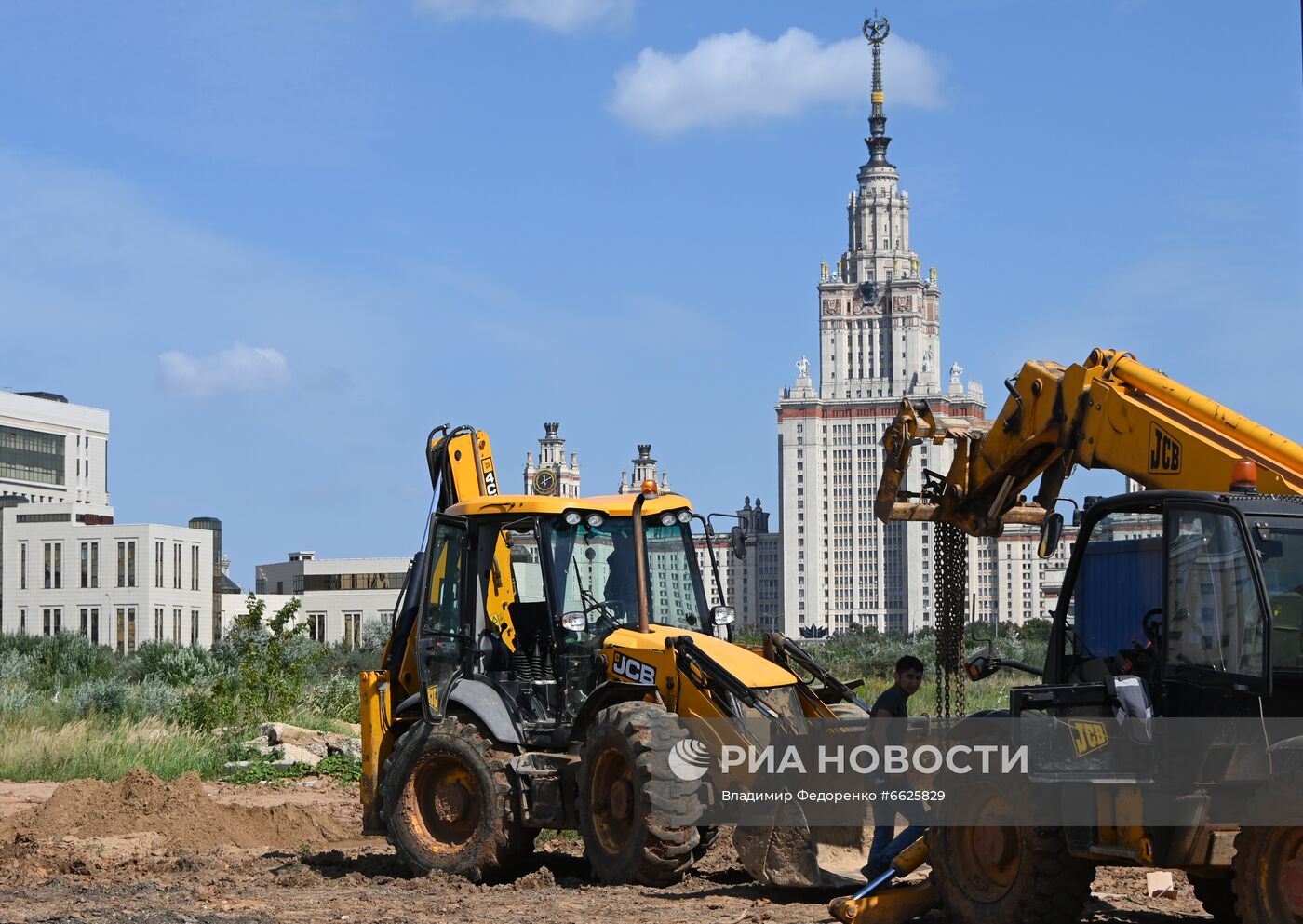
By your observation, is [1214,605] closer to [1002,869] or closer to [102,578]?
[1002,869]

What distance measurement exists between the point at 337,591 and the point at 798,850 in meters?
102

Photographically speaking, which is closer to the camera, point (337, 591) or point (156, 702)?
point (156, 702)

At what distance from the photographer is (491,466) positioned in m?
16.5

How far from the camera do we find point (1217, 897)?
1060cm

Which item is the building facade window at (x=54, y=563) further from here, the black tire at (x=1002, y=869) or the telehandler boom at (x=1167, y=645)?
the black tire at (x=1002, y=869)

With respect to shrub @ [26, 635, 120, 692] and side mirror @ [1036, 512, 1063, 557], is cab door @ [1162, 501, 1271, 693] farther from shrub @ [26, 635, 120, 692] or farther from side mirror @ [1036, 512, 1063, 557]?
shrub @ [26, 635, 120, 692]

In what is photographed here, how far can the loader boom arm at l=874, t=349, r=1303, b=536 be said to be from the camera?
433 inches

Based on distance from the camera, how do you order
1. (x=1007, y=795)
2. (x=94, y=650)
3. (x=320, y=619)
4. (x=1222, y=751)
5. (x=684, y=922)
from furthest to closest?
(x=320, y=619) → (x=94, y=650) → (x=684, y=922) → (x=1007, y=795) → (x=1222, y=751)

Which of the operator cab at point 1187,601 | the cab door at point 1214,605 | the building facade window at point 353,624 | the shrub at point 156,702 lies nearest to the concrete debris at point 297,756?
the shrub at point 156,702

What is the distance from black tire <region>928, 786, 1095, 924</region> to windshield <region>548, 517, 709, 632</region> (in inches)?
155

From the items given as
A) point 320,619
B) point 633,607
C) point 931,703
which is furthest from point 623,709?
point 320,619

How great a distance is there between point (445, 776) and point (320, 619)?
97806 mm

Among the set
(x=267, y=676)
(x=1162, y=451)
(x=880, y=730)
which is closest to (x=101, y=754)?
(x=267, y=676)

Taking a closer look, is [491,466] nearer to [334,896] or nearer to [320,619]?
[334,896]
